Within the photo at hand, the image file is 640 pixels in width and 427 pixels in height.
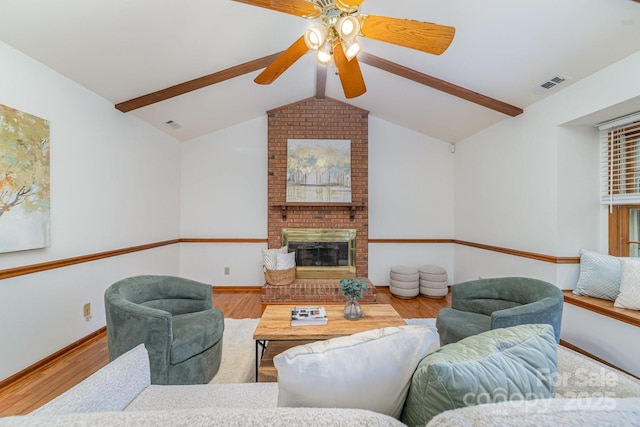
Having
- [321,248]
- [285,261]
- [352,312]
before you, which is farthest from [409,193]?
[352,312]

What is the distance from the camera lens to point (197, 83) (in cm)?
292

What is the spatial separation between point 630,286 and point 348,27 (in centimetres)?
280

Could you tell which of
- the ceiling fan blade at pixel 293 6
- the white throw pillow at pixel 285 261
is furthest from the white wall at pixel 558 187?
the white throw pillow at pixel 285 261

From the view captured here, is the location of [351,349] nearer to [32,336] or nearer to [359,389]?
[359,389]

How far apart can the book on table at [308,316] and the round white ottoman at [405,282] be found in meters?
2.07

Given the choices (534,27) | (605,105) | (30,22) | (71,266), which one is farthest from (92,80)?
(605,105)

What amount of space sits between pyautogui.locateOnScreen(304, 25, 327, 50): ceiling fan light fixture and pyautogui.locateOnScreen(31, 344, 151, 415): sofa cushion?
183cm

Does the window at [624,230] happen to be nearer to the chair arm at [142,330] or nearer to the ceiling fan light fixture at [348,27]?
the ceiling fan light fixture at [348,27]

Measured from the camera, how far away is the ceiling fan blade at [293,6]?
1533mm

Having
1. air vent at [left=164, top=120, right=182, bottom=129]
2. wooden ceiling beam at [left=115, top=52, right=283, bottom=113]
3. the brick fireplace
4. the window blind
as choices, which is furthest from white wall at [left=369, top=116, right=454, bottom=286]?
air vent at [left=164, top=120, right=182, bottom=129]

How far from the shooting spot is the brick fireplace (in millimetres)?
4379

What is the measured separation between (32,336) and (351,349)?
267 cm

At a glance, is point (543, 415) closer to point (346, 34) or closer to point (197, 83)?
point (346, 34)

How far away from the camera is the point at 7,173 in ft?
6.35
